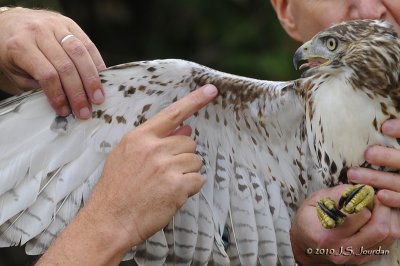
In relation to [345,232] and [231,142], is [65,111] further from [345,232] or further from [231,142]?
[345,232]

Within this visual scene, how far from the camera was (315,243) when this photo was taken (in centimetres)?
353

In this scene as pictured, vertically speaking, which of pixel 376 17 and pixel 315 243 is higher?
pixel 376 17

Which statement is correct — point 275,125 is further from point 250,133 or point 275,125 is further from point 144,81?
point 144,81

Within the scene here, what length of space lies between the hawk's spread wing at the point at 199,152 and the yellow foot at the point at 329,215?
0.47 m

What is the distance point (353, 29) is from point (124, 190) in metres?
1.01

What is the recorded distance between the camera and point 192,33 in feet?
24.2

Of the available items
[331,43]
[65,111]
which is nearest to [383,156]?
[331,43]

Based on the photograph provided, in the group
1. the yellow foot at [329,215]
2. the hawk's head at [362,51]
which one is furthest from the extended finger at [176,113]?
the yellow foot at [329,215]

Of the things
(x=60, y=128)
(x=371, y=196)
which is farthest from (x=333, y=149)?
(x=60, y=128)

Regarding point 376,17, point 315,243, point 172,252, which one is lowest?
point 172,252

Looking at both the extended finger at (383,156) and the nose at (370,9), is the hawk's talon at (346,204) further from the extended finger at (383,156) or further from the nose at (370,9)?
the nose at (370,9)


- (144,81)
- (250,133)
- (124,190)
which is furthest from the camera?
(250,133)

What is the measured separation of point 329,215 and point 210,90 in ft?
2.10

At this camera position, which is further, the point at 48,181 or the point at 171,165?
the point at 48,181
